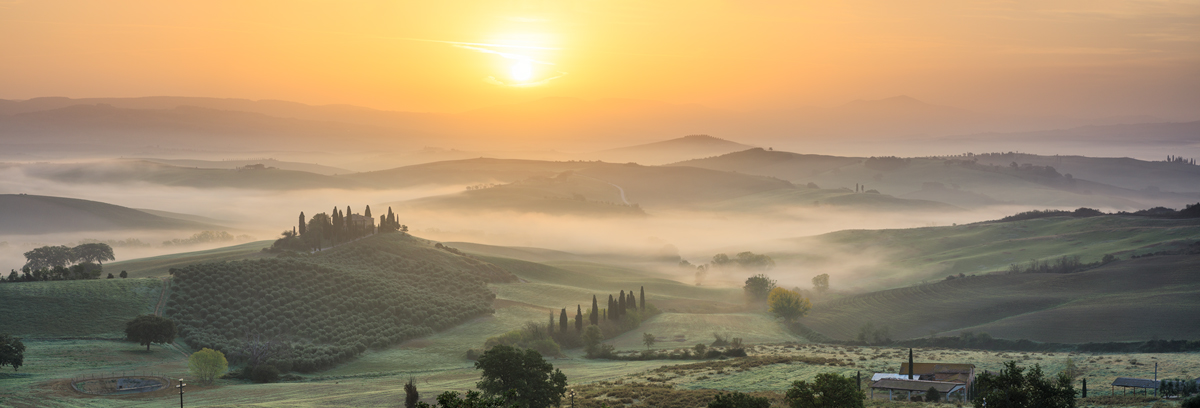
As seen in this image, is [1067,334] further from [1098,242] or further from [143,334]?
[143,334]

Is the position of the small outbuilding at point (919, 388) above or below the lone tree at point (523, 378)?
below

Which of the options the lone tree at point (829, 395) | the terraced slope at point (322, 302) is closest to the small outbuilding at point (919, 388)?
the lone tree at point (829, 395)

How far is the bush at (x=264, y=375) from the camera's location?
75938 millimetres

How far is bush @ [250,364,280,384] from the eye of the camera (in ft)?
249

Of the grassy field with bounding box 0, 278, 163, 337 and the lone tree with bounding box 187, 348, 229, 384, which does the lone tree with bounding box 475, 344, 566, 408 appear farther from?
the grassy field with bounding box 0, 278, 163, 337

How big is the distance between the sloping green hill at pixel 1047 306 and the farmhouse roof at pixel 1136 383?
157 ft

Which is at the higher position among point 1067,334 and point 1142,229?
point 1142,229

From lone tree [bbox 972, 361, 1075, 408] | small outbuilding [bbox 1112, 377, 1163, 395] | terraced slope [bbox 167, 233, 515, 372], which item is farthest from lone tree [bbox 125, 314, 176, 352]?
small outbuilding [bbox 1112, 377, 1163, 395]

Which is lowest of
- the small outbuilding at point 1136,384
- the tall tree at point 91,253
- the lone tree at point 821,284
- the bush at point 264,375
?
the bush at point 264,375

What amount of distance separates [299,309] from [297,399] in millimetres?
42595

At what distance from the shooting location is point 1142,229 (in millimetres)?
176375

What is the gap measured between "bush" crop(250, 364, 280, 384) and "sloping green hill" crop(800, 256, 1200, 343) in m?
81.0

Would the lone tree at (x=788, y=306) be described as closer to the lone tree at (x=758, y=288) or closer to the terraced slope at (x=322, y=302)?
the lone tree at (x=758, y=288)

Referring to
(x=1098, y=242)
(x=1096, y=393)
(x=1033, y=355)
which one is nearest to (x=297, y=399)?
(x=1096, y=393)
